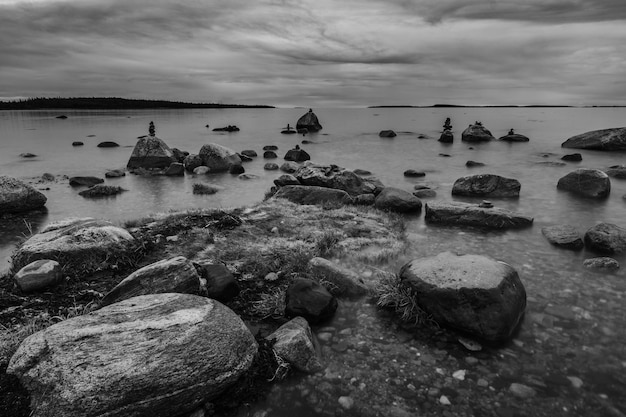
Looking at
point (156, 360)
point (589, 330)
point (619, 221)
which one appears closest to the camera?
point (156, 360)

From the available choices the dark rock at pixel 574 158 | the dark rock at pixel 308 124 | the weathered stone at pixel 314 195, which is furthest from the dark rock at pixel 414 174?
the dark rock at pixel 308 124

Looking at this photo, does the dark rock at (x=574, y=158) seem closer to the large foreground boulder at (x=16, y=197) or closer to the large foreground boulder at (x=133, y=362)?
the large foreground boulder at (x=133, y=362)

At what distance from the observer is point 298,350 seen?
22.6 ft

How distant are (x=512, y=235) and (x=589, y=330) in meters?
6.66

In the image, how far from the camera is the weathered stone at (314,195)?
1884cm

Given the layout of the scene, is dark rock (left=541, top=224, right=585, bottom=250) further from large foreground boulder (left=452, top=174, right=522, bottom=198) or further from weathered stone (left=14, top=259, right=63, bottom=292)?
weathered stone (left=14, top=259, right=63, bottom=292)

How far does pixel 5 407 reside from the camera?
5.36m

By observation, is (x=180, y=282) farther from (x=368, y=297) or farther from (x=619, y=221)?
(x=619, y=221)

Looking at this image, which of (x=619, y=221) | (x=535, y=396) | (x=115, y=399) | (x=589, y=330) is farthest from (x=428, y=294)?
(x=619, y=221)

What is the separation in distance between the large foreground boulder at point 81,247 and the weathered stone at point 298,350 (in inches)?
240

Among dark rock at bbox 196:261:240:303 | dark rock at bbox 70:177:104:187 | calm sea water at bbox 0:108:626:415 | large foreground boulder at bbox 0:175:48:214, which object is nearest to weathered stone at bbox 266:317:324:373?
calm sea water at bbox 0:108:626:415

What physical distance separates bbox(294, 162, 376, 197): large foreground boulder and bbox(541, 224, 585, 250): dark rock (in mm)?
9160

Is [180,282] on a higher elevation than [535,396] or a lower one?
higher

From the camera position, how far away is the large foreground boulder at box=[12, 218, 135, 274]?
411 inches
